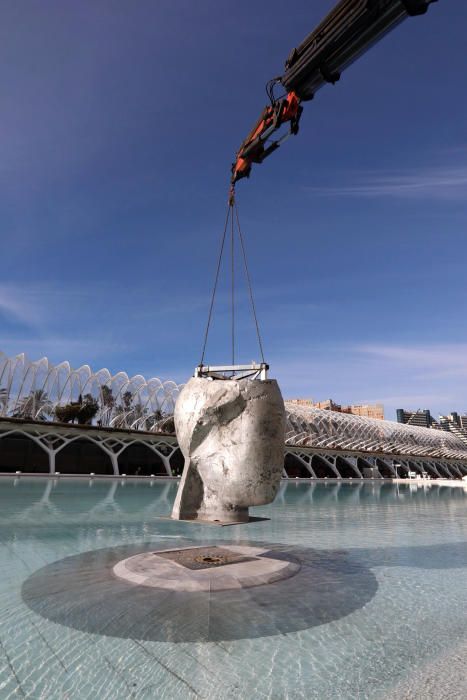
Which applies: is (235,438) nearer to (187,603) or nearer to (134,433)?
(187,603)

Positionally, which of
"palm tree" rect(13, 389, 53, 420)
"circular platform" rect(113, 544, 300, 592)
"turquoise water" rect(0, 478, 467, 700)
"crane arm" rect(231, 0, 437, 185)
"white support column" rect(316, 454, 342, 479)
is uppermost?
"crane arm" rect(231, 0, 437, 185)

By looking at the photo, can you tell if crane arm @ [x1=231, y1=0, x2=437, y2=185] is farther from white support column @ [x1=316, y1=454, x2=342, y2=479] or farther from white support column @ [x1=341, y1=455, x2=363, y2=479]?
white support column @ [x1=341, y1=455, x2=363, y2=479]

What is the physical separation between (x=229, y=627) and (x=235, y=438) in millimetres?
3059

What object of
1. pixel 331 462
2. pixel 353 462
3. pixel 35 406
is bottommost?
pixel 331 462

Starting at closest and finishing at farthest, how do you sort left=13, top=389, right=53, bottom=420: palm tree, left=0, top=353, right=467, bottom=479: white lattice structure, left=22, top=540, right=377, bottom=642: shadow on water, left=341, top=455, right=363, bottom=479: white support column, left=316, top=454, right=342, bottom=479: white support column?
left=22, top=540, right=377, bottom=642: shadow on water
left=0, top=353, right=467, bottom=479: white lattice structure
left=13, top=389, right=53, bottom=420: palm tree
left=316, top=454, right=342, bottom=479: white support column
left=341, top=455, right=363, bottom=479: white support column

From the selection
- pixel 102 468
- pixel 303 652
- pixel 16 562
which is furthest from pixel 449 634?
pixel 102 468

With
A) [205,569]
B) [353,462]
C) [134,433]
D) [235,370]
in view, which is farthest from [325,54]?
[353,462]

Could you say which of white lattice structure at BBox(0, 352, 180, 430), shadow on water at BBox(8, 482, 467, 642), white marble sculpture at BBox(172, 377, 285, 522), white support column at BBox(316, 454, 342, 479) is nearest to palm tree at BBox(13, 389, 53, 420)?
white lattice structure at BBox(0, 352, 180, 430)

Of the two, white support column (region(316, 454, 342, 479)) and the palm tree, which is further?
white support column (region(316, 454, 342, 479))

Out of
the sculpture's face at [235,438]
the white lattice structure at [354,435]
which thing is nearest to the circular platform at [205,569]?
the sculpture's face at [235,438]

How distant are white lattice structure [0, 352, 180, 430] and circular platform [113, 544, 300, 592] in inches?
1781

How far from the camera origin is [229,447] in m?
8.24

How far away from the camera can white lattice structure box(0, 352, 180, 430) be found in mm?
51312

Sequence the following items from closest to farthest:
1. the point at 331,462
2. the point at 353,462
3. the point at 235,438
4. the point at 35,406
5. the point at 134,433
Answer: the point at 235,438 → the point at 134,433 → the point at 35,406 → the point at 331,462 → the point at 353,462
